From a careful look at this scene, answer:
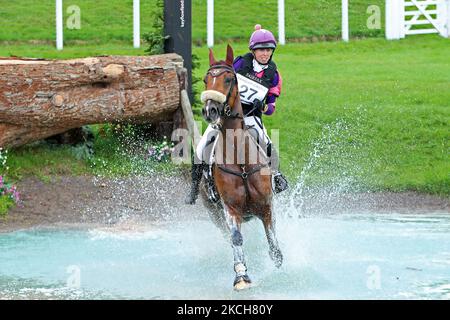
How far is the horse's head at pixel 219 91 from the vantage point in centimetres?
1037

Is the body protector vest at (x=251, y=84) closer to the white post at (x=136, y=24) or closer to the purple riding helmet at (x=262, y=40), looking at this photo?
the purple riding helmet at (x=262, y=40)

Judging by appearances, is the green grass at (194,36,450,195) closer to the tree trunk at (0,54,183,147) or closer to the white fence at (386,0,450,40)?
the tree trunk at (0,54,183,147)

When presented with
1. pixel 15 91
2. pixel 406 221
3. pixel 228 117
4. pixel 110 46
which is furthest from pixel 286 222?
pixel 110 46

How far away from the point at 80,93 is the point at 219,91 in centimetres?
564

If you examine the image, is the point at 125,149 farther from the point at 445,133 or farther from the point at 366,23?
the point at 366,23

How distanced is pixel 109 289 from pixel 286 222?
137 inches

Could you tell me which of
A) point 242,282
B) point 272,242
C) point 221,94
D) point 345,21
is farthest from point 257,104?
point 345,21

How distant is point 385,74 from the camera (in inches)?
908

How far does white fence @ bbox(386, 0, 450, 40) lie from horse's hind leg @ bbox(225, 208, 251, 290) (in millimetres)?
18081

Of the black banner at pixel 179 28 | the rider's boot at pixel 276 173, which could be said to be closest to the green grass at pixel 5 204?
the black banner at pixel 179 28

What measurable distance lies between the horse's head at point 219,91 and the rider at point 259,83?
0.63 metres

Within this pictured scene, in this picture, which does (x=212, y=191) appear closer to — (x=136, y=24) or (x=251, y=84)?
(x=251, y=84)

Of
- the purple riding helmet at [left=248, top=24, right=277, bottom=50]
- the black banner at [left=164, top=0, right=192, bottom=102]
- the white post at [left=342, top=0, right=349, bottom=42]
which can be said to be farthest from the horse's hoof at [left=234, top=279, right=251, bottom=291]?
the white post at [left=342, top=0, right=349, bottom=42]

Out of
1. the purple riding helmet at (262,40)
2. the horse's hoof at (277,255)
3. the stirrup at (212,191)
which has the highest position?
the purple riding helmet at (262,40)
